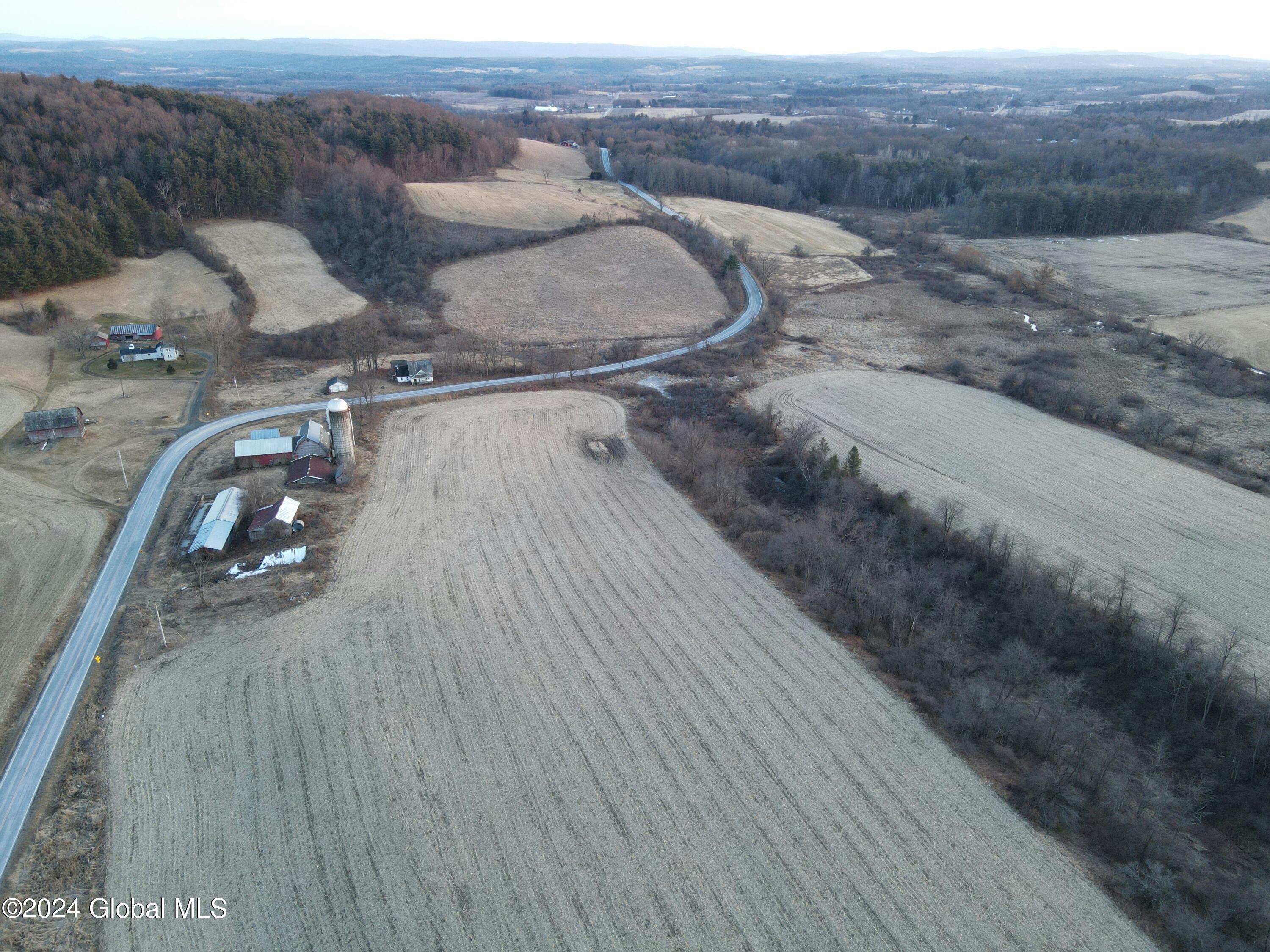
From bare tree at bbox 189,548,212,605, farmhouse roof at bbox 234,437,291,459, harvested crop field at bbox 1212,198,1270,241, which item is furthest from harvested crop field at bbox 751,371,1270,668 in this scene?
harvested crop field at bbox 1212,198,1270,241

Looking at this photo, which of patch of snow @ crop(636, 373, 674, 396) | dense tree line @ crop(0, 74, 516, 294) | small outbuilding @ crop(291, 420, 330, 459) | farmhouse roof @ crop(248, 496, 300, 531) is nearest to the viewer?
farmhouse roof @ crop(248, 496, 300, 531)

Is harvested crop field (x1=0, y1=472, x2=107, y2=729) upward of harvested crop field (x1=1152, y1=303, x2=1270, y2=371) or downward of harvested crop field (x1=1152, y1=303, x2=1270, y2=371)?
A: downward

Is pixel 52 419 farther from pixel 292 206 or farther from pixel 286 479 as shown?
pixel 292 206

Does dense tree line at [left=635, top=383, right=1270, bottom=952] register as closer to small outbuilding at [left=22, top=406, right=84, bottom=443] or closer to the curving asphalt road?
the curving asphalt road

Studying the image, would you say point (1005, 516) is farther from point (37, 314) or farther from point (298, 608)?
point (37, 314)

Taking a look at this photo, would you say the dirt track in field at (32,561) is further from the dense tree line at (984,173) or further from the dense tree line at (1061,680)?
the dense tree line at (984,173)

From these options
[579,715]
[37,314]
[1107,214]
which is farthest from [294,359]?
[1107,214]

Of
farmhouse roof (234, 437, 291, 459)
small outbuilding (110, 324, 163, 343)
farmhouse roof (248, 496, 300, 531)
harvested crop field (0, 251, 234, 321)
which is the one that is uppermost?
harvested crop field (0, 251, 234, 321)

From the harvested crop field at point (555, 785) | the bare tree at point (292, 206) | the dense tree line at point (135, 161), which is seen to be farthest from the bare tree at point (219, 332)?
the harvested crop field at point (555, 785)

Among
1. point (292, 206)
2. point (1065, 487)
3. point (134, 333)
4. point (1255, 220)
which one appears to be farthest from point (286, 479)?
point (1255, 220)
